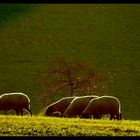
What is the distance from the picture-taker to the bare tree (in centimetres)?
5028

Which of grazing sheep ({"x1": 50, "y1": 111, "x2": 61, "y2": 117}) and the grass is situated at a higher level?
the grass

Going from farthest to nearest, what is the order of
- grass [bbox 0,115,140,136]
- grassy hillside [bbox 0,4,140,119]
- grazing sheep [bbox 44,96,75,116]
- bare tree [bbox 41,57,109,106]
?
grassy hillside [bbox 0,4,140,119]
bare tree [bbox 41,57,109,106]
grazing sheep [bbox 44,96,75,116]
grass [bbox 0,115,140,136]

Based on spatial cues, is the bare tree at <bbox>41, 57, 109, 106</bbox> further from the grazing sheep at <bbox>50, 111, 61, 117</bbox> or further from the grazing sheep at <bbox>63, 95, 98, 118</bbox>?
the grazing sheep at <bbox>63, 95, 98, 118</bbox>

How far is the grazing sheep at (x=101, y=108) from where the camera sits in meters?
24.8

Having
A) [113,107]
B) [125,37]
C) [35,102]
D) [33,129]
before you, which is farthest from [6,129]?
[125,37]

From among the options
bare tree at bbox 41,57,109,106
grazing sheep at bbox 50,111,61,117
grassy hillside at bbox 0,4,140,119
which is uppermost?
grassy hillside at bbox 0,4,140,119

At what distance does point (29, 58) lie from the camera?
235ft

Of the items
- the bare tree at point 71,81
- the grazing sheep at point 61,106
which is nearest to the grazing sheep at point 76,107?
the grazing sheep at point 61,106

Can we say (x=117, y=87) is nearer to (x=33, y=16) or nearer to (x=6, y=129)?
(x=33, y=16)

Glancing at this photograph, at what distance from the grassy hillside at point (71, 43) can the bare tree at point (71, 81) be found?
2.40 m

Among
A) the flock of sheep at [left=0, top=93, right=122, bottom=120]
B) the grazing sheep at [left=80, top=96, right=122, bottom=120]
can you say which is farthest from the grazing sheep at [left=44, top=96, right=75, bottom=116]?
the grazing sheep at [left=80, top=96, right=122, bottom=120]

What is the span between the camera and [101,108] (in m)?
25.3

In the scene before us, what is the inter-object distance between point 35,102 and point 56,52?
67.3 ft

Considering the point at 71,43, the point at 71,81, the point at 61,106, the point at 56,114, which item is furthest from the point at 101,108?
the point at 71,43
